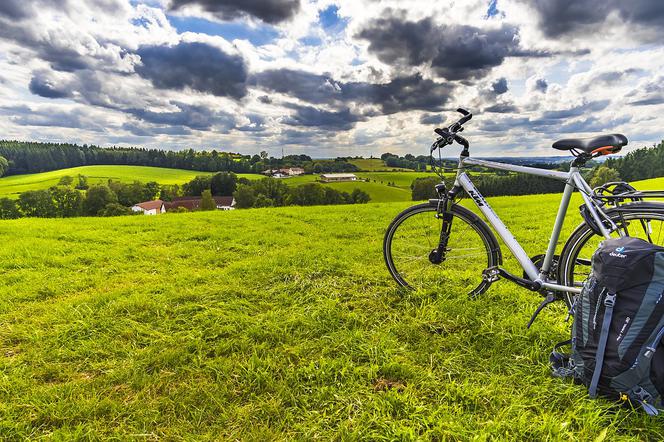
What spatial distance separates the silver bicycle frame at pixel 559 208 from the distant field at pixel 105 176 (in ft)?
268

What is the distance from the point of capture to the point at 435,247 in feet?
14.1

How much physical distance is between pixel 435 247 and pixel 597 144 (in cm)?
200

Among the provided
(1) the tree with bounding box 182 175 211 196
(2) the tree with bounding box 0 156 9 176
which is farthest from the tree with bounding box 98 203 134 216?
(2) the tree with bounding box 0 156 9 176

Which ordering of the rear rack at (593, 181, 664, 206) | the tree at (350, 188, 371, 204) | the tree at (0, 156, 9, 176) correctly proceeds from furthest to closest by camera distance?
the tree at (0, 156, 9, 176)
the tree at (350, 188, 371, 204)
the rear rack at (593, 181, 664, 206)

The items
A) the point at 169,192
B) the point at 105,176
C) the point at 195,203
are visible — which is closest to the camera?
the point at 195,203

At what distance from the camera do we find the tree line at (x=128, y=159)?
87.4 meters

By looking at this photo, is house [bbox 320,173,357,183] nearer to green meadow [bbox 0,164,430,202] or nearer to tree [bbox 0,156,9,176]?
green meadow [bbox 0,164,430,202]

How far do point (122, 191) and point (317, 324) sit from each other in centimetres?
6941

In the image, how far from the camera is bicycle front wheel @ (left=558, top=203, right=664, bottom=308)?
9.12 ft

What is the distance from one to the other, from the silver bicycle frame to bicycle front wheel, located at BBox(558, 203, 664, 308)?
0.12 meters

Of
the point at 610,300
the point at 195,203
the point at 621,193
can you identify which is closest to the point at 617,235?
the point at 621,193

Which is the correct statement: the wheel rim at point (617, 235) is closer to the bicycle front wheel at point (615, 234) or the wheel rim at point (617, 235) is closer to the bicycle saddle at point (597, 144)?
the bicycle front wheel at point (615, 234)

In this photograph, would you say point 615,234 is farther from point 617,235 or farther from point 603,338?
point 603,338

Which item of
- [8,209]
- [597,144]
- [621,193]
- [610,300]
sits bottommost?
[8,209]
